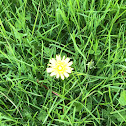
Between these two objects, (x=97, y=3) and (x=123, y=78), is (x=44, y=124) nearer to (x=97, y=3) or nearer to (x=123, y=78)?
(x=123, y=78)

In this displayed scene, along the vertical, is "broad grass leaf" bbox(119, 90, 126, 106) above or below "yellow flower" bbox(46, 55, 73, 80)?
below

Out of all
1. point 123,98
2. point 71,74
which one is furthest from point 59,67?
point 123,98

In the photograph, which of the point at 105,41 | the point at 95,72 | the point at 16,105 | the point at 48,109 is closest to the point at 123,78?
the point at 95,72

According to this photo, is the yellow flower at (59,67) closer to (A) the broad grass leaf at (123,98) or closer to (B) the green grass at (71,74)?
(B) the green grass at (71,74)

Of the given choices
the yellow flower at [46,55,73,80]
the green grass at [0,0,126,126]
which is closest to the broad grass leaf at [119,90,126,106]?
the green grass at [0,0,126,126]

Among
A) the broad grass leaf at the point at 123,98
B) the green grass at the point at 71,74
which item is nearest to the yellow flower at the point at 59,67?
the green grass at the point at 71,74

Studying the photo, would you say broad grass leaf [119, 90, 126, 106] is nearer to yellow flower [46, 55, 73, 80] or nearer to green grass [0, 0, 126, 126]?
green grass [0, 0, 126, 126]
